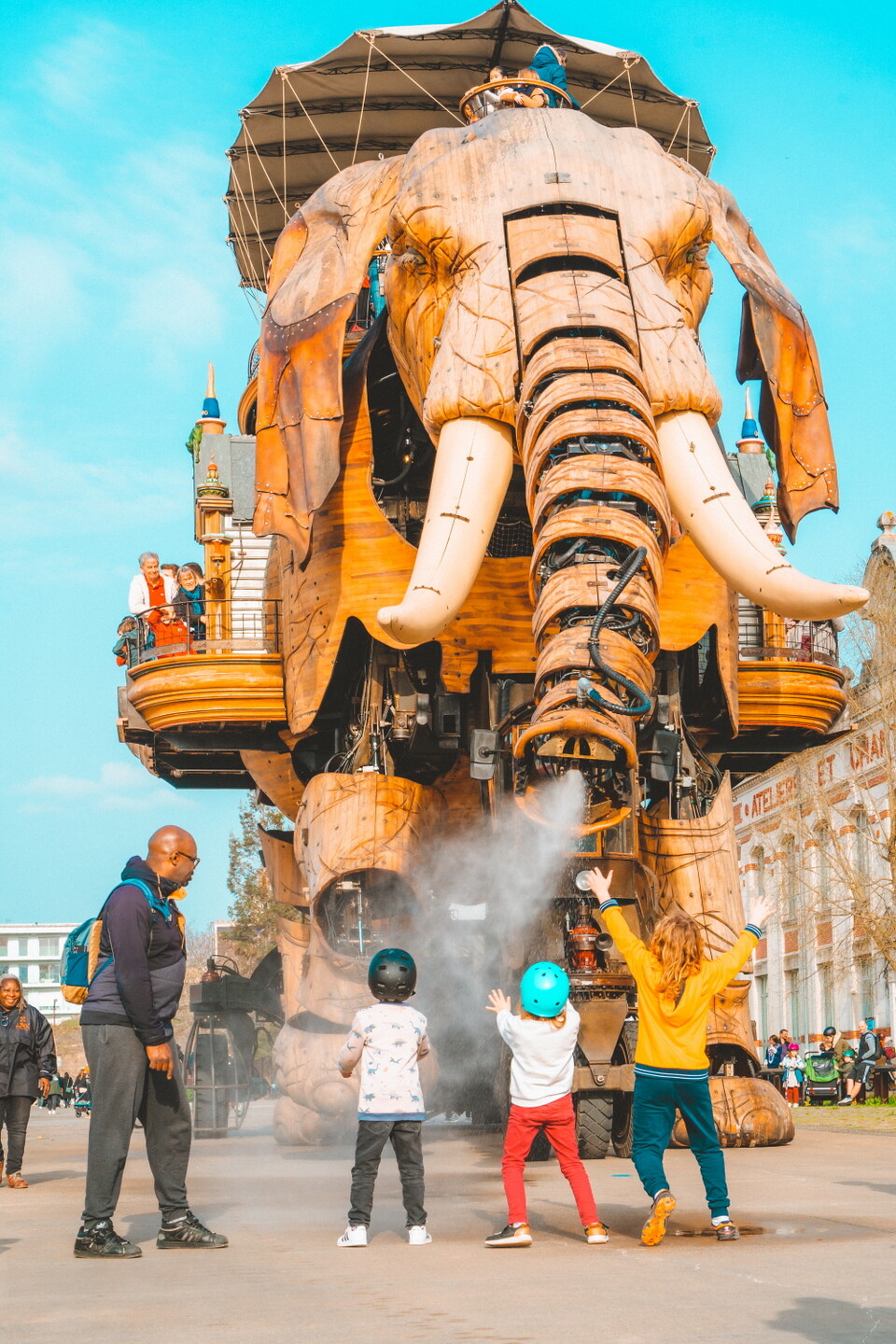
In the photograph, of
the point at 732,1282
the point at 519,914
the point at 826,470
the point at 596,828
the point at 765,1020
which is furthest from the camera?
the point at 765,1020

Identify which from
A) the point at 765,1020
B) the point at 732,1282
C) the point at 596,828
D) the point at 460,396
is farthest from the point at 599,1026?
the point at 765,1020

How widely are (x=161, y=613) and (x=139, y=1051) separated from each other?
704 cm

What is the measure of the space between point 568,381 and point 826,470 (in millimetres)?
2690

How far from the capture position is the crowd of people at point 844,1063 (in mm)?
24797

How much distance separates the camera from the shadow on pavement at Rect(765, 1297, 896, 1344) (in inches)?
178

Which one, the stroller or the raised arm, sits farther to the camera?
the stroller

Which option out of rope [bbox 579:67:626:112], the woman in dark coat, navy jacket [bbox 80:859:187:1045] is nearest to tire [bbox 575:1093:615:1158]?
navy jacket [bbox 80:859:187:1045]

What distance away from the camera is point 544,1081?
22.7 feet

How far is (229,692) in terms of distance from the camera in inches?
480

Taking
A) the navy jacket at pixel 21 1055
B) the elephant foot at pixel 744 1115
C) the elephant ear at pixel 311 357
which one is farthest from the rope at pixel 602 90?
the elephant foot at pixel 744 1115

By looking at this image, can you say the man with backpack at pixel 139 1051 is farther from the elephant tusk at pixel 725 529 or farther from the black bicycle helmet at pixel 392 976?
the elephant tusk at pixel 725 529

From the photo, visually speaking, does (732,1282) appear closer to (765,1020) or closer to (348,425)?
(348,425)

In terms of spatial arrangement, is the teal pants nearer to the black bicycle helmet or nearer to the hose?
the black bicycle helmet

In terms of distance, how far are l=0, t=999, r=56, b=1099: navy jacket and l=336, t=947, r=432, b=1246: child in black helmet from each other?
Result: 16.9 feet
